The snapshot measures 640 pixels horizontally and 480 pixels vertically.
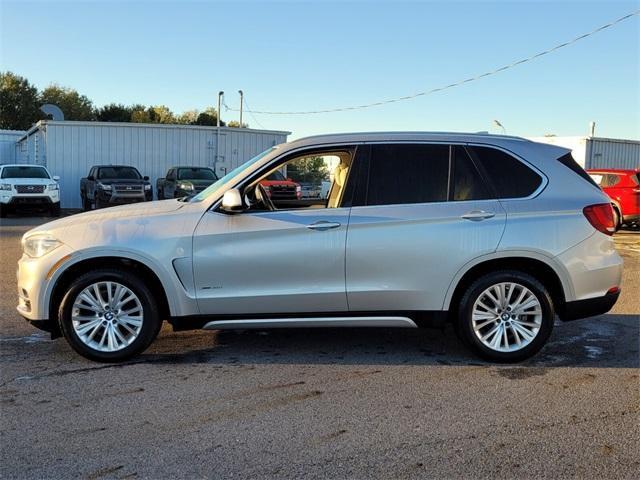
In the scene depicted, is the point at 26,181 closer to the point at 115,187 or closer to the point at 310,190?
the point at 115,187

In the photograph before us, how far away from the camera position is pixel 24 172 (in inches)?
773

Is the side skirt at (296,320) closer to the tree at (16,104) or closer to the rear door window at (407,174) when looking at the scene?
the rear door window at (407,174)

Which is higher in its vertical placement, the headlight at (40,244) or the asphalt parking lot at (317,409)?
the headlight at (40,244)

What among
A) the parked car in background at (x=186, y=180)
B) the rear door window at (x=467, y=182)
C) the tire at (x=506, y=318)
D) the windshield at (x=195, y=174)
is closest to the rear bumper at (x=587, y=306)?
the tire at (x=506, y=318)

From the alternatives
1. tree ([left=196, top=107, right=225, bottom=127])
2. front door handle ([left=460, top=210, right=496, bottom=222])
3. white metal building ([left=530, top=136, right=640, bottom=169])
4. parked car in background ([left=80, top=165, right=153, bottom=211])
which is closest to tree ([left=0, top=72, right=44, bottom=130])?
tree ([left=196, top=107, right=225, bottom=127])

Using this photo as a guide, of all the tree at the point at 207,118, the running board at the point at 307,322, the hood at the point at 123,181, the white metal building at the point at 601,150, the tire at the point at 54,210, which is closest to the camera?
the running board at the point at 307,322

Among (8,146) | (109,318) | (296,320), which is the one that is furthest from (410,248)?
(8,146)

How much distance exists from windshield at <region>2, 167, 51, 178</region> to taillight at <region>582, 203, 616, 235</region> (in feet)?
61.7

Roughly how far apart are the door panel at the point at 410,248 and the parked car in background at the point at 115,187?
676 inches

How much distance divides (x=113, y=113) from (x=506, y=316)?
234 ft

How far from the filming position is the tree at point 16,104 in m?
59.6

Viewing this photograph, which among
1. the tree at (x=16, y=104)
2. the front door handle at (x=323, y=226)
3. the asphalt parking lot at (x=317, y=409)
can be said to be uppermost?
the tree at (x=16, y=104)

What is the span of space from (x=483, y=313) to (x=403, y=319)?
0.69 m

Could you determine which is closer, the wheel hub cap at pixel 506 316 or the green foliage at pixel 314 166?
the wheel hub cap at pixel 506 316
